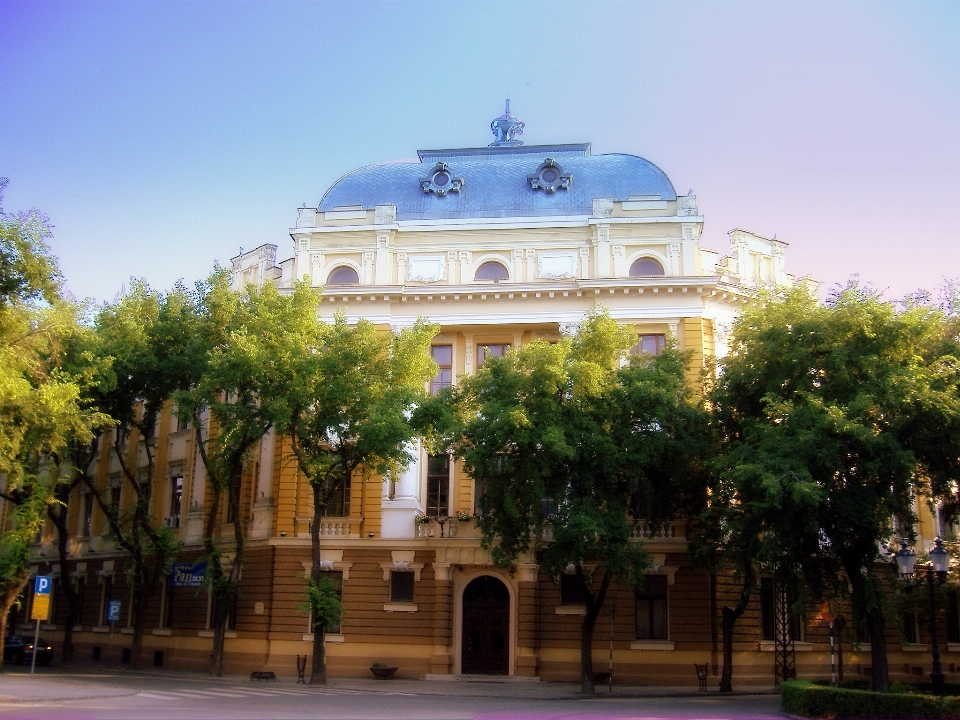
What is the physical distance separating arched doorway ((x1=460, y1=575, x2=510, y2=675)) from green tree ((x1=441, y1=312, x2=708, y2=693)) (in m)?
5.09

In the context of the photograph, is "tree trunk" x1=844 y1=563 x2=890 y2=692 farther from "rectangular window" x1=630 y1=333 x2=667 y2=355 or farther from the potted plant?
the potted plant

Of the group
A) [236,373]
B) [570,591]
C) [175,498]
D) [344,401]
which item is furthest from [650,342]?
[175,498]

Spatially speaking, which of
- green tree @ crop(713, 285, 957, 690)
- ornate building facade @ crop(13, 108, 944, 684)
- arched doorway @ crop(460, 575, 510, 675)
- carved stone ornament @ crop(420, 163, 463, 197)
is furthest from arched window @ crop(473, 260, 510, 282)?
green tree @ crop(713, 285, 957, 690)

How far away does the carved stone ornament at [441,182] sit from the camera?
40438 millimetres

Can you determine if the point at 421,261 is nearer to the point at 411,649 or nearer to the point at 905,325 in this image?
the point at 411,649

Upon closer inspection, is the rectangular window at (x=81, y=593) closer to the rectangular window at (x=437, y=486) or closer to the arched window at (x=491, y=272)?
the rectangular window at (x=437, y=486)

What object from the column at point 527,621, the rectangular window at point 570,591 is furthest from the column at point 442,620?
the rectangular window at point 570,591

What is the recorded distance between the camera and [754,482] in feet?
85.2

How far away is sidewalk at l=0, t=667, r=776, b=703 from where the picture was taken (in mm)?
→ 27234

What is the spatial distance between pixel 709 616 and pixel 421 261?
16.8 m

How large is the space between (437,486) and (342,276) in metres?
9.08

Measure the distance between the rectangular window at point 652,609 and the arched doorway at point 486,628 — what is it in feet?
15.2

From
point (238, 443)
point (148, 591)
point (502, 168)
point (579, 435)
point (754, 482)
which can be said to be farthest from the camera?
point (502, 168)

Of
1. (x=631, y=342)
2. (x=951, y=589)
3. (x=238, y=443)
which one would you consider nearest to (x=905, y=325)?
(x=631, y=342)
